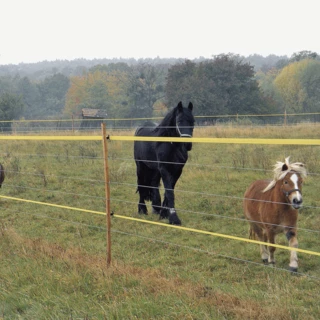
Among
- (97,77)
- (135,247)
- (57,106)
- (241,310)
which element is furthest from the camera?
(57,106)

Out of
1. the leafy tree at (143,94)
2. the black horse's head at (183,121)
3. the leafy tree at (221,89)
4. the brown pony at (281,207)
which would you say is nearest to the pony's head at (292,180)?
the brown pony at (281,207)

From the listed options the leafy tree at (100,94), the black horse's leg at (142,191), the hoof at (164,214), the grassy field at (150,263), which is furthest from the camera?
the leafy tree at (100,94)

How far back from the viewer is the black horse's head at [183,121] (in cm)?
739

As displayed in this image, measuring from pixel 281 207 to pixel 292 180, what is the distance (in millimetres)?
410

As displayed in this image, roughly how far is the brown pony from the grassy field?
0.34 metres

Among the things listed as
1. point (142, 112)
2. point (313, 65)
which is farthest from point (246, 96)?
point (313, 65)

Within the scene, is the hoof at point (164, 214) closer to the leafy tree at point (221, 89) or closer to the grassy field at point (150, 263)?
the grassy field at point (150, 263)

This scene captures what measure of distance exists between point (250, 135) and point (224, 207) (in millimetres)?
10207

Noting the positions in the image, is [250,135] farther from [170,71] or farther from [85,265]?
[170,71]

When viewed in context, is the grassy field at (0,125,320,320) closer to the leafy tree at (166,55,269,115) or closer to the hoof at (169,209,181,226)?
the hoof at (169,209,181,226)

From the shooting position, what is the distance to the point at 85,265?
4.62m

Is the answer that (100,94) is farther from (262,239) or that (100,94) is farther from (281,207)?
(281,207)

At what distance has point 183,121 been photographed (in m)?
7.51

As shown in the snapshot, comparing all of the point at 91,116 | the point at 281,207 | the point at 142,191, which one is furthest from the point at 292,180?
the point at 91,116
